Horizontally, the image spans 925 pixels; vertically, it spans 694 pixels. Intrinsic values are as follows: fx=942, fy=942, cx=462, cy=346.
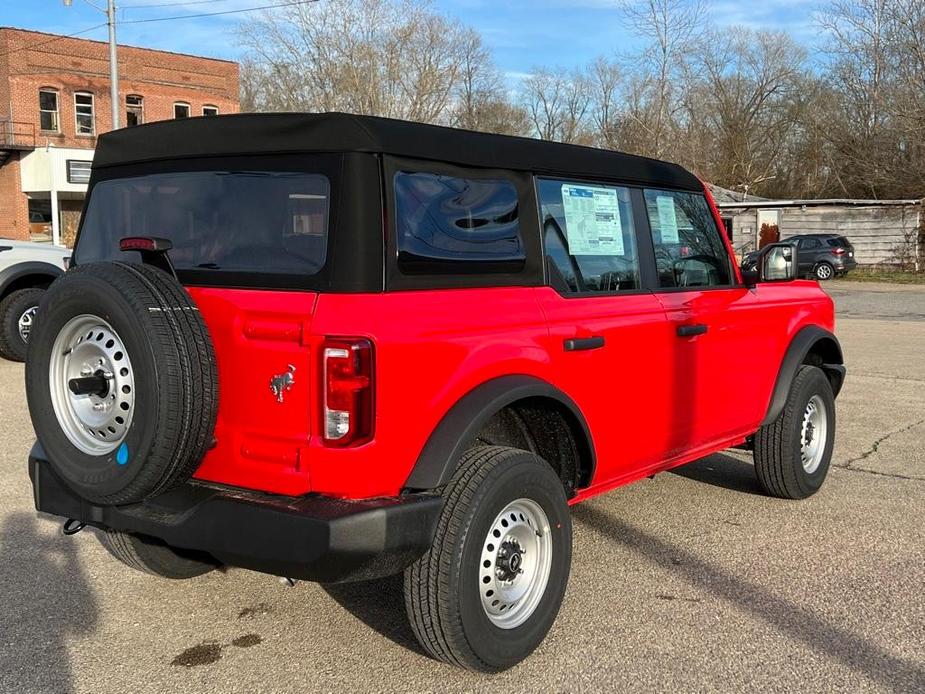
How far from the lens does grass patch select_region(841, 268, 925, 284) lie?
29.4 m

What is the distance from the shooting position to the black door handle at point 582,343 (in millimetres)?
3738

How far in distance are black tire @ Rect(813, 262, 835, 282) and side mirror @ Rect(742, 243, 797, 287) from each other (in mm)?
26128

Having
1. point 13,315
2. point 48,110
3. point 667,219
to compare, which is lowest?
point 13,315

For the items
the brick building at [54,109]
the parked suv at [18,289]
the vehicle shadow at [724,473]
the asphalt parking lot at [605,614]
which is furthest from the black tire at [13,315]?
the brick building at [54,109]

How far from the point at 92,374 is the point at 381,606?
63.2 inches

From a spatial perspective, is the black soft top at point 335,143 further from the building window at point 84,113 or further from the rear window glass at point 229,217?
the building window at point 84,113

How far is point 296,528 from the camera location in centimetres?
293

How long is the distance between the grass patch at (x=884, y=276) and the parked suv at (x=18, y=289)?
25.5 metres

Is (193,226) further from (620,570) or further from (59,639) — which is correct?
(620,570)

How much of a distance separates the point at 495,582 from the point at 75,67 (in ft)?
139

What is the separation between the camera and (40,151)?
38.6 metres

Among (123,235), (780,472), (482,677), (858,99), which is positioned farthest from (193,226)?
(858,99)

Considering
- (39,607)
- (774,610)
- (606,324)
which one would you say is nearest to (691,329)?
(606,324)

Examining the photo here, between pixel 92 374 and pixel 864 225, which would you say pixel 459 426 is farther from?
pixel 864 225
